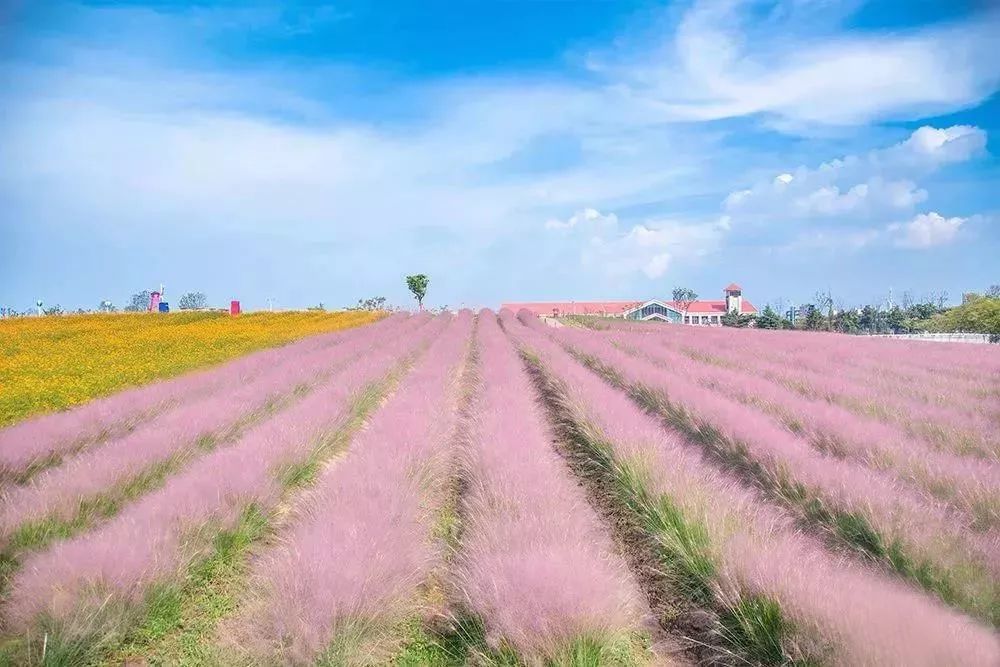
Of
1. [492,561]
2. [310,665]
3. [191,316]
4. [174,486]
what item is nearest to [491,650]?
[492,561]

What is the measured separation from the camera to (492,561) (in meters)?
3.47

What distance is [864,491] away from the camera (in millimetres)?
4426

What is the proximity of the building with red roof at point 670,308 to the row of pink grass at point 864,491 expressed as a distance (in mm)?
73479

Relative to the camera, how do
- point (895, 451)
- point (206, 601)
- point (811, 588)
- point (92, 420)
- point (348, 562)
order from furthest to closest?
point (92, 420) < point (895, 451) < point (206, 601) < point (348, 562) < point (811, 588)

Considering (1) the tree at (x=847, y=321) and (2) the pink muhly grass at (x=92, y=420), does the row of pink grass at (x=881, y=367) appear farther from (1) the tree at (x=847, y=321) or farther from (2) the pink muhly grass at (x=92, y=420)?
(1) the tree at (x=847, y=321)

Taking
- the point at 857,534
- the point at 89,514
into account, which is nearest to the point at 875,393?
the point at 857,534

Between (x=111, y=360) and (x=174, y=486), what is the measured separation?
11132mm

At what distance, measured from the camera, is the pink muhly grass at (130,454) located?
15.8ft

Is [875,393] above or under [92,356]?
under

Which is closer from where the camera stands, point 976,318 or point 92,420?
point 92,420

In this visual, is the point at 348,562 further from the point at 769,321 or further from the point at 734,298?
the point at 734,298

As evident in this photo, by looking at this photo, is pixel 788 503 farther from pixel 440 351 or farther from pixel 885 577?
pixel 440 351

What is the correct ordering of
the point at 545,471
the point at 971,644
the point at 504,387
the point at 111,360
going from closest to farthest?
the point at 971,644 → the point at 545,471 → the point at 504,387 → the point at 111,360

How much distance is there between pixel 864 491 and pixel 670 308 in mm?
79343
